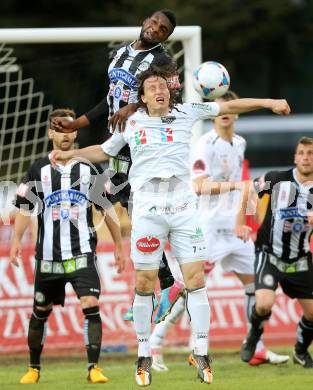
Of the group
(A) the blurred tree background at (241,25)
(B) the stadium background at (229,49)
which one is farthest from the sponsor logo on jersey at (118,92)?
(A) the blurred tree background at (241,25)

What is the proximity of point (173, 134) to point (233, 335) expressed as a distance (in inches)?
190

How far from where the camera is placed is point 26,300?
1249cm

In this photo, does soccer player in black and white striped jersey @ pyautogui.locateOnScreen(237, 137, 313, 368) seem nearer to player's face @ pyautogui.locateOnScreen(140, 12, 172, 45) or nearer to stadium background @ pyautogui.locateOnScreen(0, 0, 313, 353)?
player's face @ pyautogui.locateOnScreen(140, 12, 172, 45)

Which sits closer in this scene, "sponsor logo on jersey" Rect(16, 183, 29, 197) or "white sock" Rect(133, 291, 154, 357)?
"white sock" Rect(133, 291, 154, 357)

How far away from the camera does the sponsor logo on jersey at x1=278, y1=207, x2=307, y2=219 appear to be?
1018 centimetres

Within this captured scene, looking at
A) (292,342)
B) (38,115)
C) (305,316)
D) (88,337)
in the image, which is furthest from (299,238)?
(38,115)

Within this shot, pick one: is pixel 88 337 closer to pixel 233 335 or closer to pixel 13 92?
pixel 233 335

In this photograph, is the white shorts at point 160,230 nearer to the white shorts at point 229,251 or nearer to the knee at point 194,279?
the knee at point 194,279

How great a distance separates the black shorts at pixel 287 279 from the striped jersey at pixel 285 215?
0.40 feet

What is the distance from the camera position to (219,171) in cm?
1124

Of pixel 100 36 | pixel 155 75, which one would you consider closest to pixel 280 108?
pixel 155 75

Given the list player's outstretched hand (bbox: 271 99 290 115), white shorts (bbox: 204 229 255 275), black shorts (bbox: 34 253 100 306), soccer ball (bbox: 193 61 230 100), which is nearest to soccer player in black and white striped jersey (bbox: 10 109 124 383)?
black shorts (bbox: 34 253 100 306)

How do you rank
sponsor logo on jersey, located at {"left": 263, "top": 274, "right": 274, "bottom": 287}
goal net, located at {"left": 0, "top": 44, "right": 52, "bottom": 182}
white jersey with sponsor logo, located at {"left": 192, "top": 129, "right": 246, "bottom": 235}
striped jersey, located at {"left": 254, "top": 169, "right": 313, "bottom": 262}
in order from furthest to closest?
goal net, located at {"left": 0, "top": 44, "right": 52, "bottom": 182}, white jersey with sponsor logo, located at {"left": 192, "top": 129, "right": 246, "bottom": 235}, sponsor logo on jersey, located at {"left": 263, "top": 274, "right": 274, "bottom": 287}, striped jersey, located at {"left": 254, "top": 169, "right": 313, "bottom": 262}

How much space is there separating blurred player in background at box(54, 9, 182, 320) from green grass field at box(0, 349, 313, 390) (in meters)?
0.70
